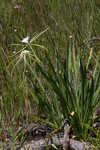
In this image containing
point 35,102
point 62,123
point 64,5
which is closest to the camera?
point 62,123

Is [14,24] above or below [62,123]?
above

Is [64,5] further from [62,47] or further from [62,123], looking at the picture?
[62,123]

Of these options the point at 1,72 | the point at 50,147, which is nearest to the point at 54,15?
the point at 1,72

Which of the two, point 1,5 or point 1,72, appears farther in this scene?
point 1,5

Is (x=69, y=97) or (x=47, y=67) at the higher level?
(x=47, y=67)

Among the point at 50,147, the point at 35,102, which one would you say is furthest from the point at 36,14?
the point at 50,147

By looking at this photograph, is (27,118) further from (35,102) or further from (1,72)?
(1,72)

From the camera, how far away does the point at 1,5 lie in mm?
2145

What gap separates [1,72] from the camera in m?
1.88

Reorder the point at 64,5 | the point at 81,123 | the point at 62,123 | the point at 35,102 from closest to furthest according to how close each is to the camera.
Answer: the point at 81,123 → the point at 62,123 → the point at 35,102 → the point at 64,5

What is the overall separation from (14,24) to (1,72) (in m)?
0.55

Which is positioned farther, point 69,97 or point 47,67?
point 47,67

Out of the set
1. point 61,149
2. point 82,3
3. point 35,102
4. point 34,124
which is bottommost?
point 61,149

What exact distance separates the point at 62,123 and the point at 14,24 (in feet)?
3.02
